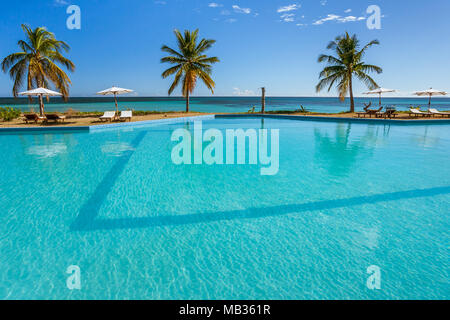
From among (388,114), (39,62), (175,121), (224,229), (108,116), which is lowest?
(224,229)

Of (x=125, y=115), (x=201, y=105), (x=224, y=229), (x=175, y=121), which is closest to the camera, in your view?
(x=224, y=229)

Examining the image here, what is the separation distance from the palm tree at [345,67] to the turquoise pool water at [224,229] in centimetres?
1477

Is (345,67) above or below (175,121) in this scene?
above

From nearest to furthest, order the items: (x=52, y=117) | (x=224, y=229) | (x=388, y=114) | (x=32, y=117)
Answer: (x=224, y=229), (x=32, y=117), (x=52, y=117), (x=388, y=114)

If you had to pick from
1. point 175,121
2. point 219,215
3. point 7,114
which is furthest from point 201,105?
point 219,215

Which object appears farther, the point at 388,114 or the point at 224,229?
the point at 388,114

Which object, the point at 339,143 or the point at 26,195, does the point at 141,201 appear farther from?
the point at 339,143

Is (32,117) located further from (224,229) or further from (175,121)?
(224,229)

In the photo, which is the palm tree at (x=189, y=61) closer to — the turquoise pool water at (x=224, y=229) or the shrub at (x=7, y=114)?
the shrub at (x=7, y=114)

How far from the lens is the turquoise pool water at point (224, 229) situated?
258 centimetres

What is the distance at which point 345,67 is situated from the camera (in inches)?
778

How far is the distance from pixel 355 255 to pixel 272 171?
348 centimetres

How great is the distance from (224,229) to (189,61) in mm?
19634

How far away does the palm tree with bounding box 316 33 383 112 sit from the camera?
749 inches
